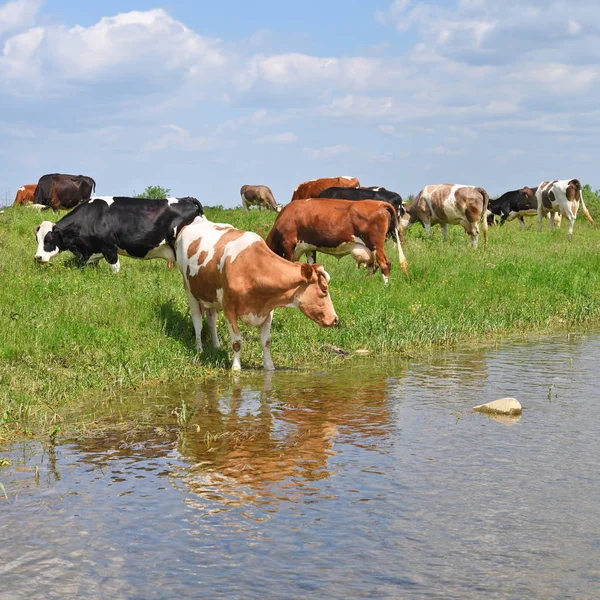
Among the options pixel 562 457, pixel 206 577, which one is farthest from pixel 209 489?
pixel 562 457

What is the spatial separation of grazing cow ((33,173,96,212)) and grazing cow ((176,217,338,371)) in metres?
17.8

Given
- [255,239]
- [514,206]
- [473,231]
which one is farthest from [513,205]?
[255,239]

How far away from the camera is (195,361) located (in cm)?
1107

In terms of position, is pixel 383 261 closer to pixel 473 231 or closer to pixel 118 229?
pixel 118 229

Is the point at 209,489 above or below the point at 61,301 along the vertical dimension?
below

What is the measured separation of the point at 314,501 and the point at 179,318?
6.91m

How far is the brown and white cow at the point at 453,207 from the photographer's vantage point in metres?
24.2

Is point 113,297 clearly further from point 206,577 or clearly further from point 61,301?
point 206,577

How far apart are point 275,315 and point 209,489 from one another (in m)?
6.99

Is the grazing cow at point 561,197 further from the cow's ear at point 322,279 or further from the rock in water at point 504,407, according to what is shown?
the rock in water at point 504,407

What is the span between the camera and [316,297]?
35.7 feet

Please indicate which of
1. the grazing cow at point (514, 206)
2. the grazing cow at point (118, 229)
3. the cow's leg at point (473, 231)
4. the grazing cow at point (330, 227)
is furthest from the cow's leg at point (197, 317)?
the grazing cow at point (514, 206)

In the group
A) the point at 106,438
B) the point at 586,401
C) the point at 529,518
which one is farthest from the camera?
the point at 586,401

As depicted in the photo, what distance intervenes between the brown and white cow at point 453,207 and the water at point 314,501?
49.4 ft
